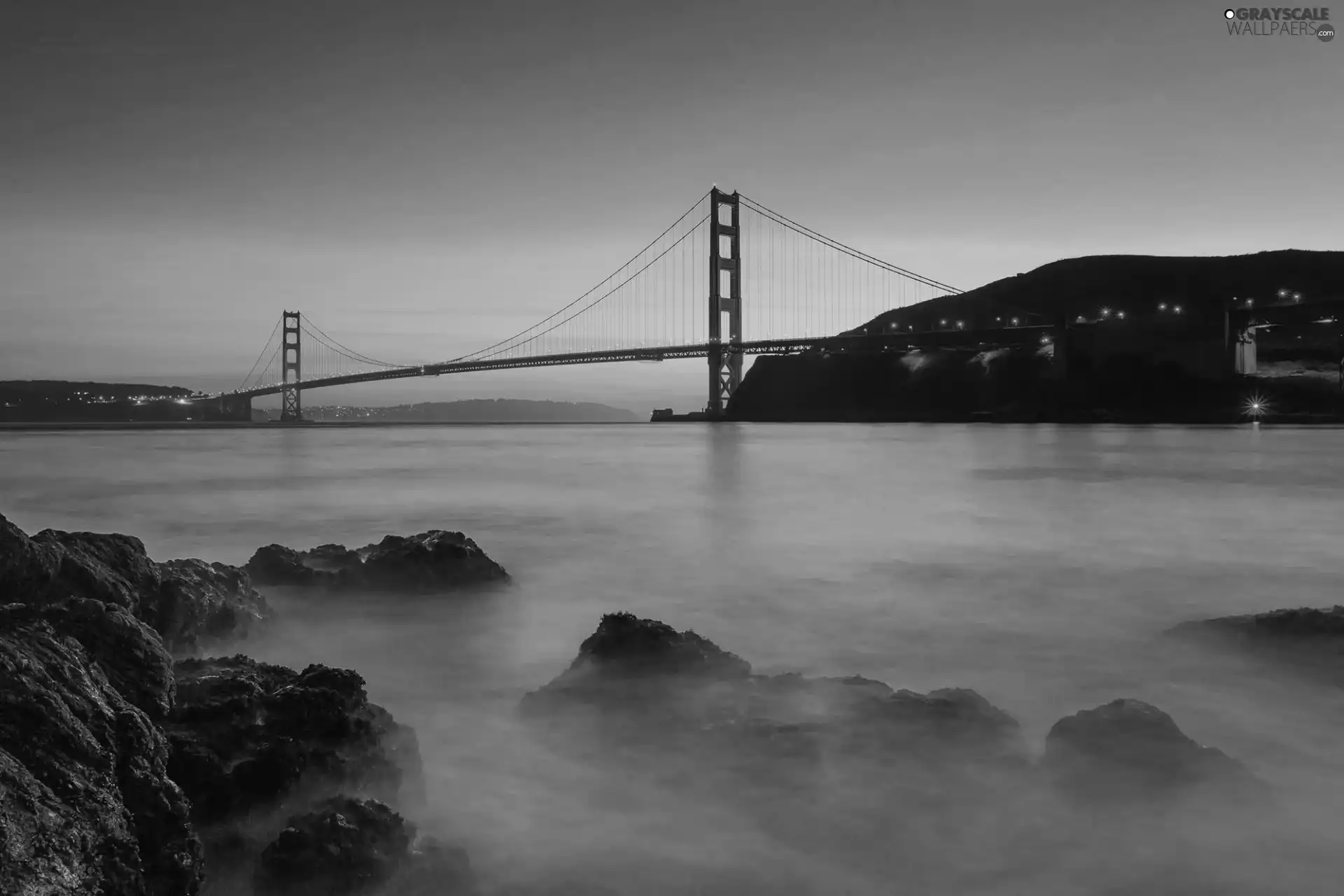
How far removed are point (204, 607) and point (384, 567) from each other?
1.67 m

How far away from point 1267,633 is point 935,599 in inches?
93.8

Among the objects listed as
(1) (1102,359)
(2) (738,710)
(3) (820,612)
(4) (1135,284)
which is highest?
(4) (1135,284)

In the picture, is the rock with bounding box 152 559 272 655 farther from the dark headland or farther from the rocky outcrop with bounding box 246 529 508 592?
the dark headland

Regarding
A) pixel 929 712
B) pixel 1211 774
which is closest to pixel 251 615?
pixel 929 712

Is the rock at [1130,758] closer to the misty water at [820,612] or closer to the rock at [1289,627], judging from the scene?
the misty water at [820,612]

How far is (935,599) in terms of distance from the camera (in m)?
6.55

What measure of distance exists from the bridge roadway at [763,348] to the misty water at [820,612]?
32.7m

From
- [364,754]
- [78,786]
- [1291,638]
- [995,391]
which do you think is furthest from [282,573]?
[995,391]

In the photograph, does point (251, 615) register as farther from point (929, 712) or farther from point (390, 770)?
point (929, 712)

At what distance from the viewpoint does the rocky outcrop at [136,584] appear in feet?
9.69

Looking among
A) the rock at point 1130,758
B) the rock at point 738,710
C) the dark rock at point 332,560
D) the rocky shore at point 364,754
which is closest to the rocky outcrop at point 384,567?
the dark rock at point 332,560

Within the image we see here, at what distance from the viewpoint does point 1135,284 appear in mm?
102500

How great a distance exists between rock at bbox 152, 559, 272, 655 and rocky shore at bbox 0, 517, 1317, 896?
16 mm

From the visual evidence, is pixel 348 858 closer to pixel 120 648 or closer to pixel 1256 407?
pixel 120 648
